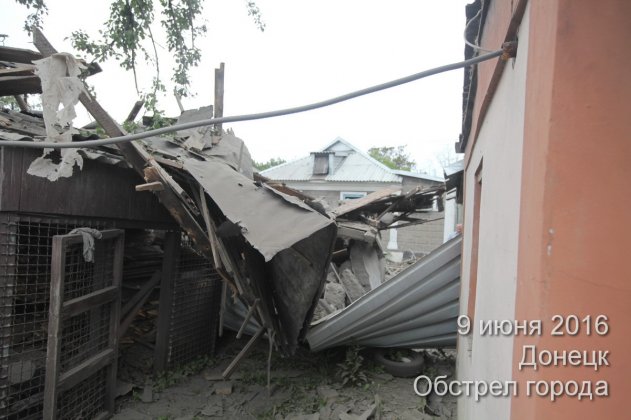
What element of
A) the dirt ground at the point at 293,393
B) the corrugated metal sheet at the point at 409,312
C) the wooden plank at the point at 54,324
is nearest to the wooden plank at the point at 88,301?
the wooden plank at the point at 54,324

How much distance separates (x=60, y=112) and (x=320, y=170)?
17727 millimetres

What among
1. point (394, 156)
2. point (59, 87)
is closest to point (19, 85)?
point (59, 87)

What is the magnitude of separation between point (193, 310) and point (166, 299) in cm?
56

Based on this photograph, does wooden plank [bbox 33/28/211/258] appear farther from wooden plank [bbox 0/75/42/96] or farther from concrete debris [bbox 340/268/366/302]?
concrete debris [bbox 340/268/366/302]

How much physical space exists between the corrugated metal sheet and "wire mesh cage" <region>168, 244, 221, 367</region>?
2.02 metres

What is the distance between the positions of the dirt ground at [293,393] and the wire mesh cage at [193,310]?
0.28m

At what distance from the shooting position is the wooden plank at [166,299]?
17.4ft

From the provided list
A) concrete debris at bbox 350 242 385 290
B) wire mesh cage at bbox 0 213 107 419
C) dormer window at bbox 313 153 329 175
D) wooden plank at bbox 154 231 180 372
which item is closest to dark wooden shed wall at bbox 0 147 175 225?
wire mesh cage at bbox 0 213 107 419

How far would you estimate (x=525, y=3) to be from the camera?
148 cm

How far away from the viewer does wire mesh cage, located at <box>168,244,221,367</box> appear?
5508 millimetres

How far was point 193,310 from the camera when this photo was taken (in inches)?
229

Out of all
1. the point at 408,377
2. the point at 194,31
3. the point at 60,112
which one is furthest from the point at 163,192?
the point at 194,31

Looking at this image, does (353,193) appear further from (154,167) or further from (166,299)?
(154,167)

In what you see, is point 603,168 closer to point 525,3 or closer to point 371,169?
point 525,3
